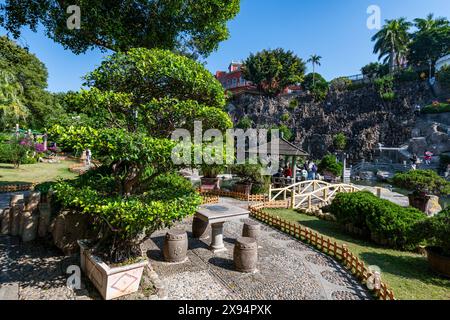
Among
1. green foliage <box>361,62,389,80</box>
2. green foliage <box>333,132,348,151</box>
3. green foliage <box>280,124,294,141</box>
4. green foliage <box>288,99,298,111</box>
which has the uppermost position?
green foliage <box>361,62,389,80</box>

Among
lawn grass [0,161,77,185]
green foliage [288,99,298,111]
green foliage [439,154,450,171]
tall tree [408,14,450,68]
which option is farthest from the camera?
green foliage [288,99,298,111]

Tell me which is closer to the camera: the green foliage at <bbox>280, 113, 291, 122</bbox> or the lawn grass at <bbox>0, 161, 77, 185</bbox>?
the lawn grass at <bbox>0, 161, 77, 185</bbox>

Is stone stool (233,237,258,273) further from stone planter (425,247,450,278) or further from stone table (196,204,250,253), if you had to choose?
stone planter (425,247,450,278)

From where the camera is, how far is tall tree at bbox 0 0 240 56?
9.66 metres

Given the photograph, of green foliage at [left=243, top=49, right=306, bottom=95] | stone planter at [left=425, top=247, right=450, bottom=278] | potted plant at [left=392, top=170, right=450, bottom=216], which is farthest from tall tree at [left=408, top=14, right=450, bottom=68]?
stone planter at [left=425, top=247, right=450, bottom=278]

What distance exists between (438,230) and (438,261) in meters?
0.81

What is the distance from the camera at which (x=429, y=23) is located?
4569 cm

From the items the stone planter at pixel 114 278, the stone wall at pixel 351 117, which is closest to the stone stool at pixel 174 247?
the stone planter at pixel 114 278

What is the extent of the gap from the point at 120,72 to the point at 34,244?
536 centimetres

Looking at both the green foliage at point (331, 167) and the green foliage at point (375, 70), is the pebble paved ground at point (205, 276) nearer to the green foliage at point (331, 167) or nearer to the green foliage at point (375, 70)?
the green foliage at point (331, 167)

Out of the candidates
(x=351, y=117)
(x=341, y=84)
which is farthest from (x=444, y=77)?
(x=341, y=84)

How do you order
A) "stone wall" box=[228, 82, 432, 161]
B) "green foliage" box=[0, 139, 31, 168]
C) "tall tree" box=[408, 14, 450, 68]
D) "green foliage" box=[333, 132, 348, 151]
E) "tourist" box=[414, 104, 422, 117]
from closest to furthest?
1. "green foliage" box=[0, 139, 31, 168]
2. "stone wall" box=[228, 82, 432, 161]
3. "tourist" box=[414, 104, 422, 117]
4. "green foliage" box=[333, 132, 348, 151]
5. "tall tree" box=[408, 14, 450, 68]

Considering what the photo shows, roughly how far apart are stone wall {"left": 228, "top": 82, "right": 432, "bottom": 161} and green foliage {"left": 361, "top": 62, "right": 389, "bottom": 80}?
557 centimetres
